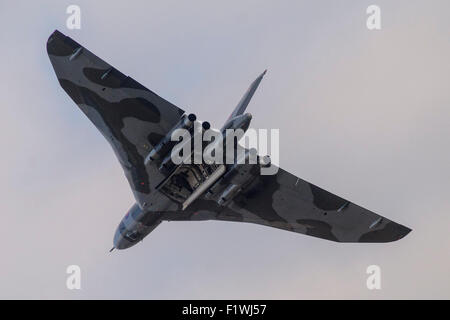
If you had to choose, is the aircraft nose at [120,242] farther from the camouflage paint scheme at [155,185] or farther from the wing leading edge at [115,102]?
the wing leading edge at [115,102]

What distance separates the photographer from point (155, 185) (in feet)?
172

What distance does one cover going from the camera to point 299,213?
5622 cm

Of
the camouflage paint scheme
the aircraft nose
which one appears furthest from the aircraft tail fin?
the aircraft nose

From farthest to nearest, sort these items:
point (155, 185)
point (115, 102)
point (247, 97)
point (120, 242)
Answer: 1. point (120, 242)
2. point (155, 185)
3. point (115, 102)
4. point (247, 97)

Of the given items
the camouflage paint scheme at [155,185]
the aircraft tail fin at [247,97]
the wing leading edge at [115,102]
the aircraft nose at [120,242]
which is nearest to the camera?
the aircraft tail fin at [247,97]

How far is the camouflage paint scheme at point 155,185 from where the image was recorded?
162 ft

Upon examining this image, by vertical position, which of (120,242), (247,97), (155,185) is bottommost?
(120,242)

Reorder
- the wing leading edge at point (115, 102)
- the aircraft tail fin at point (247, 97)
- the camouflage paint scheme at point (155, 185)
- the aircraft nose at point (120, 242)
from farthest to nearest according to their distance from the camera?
1. the aircraft nose at point (120, 242)
2. the camouflage paint scheme at point (155, 185)
3. the wing leading edge at point (115, 102)
4. the aircraft tail fin at point (247, 97)

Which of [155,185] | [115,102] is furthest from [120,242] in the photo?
[115,102]

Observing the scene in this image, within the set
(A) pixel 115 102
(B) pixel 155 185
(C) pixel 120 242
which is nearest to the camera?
(A) pixel 115 102

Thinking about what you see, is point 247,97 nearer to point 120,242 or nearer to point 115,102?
point 115,102

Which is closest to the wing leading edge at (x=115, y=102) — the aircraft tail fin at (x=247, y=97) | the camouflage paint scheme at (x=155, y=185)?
the camouflage paint scheme at (x=155, y=185)

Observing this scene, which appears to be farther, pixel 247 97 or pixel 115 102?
pixel 115 102

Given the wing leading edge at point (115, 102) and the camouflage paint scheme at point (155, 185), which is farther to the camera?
the camouflage paint scheme at point (155, 185)
